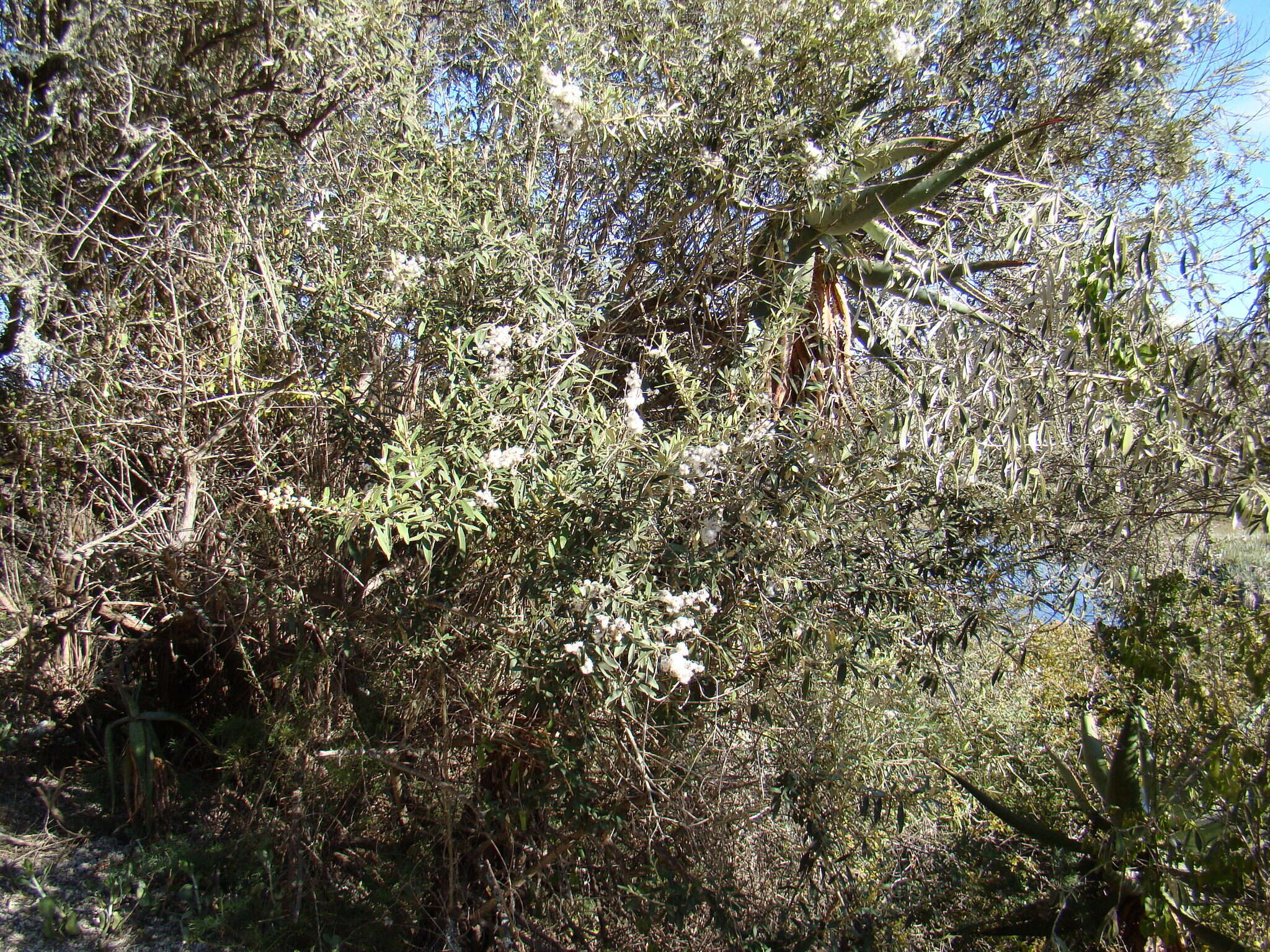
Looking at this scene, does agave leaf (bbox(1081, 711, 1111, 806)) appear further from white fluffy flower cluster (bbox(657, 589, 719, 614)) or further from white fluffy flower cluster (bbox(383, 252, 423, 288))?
white fluffy flower cluster (bbox(383, 252, 423, 288))

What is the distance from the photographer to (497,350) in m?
2.95

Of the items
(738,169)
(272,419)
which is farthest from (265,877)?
(738,169)

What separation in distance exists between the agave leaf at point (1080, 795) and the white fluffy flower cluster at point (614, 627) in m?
2.46

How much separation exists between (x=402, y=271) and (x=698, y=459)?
4.28 ft

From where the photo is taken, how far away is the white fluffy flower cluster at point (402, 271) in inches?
122

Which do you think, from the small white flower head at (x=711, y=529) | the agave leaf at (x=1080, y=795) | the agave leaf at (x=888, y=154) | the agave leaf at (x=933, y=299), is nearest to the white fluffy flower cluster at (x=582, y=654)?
the small white flower head at (x=711, y=529)

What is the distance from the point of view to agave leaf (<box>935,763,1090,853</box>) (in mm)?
3809

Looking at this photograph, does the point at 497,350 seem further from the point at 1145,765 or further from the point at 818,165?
the point at 1145,765

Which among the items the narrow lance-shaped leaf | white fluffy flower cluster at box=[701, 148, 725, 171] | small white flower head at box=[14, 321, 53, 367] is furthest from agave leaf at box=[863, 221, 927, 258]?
small white flower head at box=[14, 321, 53, 367]

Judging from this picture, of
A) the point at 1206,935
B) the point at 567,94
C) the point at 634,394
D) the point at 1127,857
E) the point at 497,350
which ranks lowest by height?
the point at 1206,935

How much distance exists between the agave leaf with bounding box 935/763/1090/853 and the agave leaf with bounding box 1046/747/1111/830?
0.43 ft

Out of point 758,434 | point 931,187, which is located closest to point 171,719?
point 758,434

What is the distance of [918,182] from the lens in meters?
3.66

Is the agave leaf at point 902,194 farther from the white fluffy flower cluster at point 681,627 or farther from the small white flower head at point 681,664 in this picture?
the small white flower head at point 681,664
